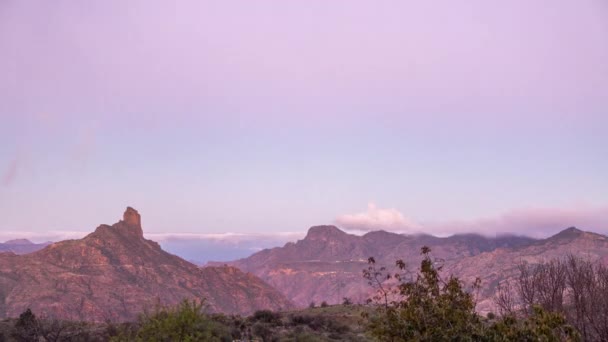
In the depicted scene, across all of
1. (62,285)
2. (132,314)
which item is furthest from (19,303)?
(132,314)

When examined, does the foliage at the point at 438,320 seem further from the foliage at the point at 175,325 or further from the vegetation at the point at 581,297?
the foliage at the point at 175,325

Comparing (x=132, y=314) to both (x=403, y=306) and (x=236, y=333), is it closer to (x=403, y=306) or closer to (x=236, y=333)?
(x=236, y=333)

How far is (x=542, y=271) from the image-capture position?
33.4 meters

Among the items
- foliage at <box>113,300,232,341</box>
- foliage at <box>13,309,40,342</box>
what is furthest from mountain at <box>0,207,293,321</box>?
foliage at <box>113,300,232,341</box>

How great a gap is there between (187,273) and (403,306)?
631 ft

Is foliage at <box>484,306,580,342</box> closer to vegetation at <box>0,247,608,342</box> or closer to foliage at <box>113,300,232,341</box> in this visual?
vegetation at <box>0,247,608,342</box>

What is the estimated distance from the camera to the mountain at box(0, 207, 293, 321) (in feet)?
474

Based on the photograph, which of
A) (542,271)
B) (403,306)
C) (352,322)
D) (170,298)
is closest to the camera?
(403,306)

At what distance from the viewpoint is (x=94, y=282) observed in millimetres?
166625

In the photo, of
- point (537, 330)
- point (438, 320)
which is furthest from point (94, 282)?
point (537, 330)

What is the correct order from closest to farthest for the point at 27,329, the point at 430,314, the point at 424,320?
1. the point at 424,320
2. the point at 430,314
3. the point at 27,329

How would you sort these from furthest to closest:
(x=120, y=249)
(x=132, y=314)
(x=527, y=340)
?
(x=120, y=249)
(x=132, y=314)
(x=527, y=340)

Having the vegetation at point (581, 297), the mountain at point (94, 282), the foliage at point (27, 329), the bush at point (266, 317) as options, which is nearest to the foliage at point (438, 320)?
the vegetation at point (581, 297)

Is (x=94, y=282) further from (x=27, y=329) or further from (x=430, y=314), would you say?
(x=430, y=314)
